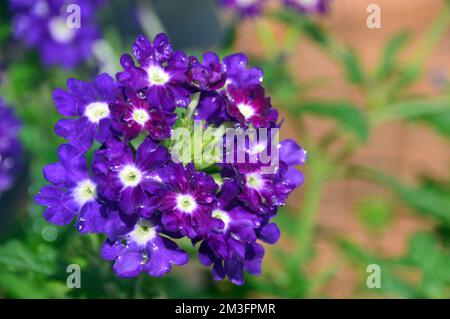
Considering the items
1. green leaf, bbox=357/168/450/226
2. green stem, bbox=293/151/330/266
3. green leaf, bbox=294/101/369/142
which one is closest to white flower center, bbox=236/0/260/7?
green leaf, bbox=294/101/369/142

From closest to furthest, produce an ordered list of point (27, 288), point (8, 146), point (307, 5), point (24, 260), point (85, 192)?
point (85, 192)
point (24, 260)
point (27, 288)
point (8, 146)
point (307, 5)

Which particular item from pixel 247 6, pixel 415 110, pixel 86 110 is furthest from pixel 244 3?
pixel 86 110

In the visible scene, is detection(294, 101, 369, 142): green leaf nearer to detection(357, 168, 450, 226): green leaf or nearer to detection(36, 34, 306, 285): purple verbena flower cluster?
detection(357, 168, 450, 226): green leaf

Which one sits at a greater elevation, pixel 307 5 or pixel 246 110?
pixel 307 5

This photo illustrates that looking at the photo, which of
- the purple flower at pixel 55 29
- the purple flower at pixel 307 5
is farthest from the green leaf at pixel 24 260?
the purple flower at pixel 307 5

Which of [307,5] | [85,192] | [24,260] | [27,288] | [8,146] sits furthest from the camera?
[307,5]

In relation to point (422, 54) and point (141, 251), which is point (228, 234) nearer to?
point (141, 251)

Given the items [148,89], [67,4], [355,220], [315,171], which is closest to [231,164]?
[148,89]
